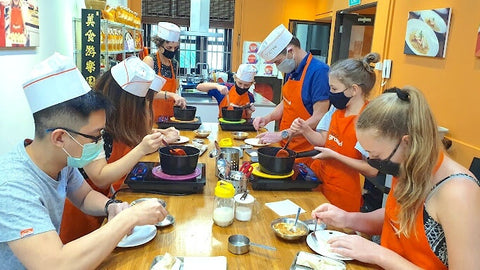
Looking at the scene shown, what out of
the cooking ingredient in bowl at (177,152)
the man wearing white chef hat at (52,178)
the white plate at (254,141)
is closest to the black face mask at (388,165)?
the man wearing white chef hat at (52,178)

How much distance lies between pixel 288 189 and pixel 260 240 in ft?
1.67

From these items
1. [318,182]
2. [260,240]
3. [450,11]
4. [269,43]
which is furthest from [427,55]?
[260,240]

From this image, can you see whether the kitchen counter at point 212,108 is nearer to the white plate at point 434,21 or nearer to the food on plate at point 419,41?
the food on plate at point 419,41

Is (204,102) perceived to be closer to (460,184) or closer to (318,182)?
(318,182)

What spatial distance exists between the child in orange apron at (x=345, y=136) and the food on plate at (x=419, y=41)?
1902 mm

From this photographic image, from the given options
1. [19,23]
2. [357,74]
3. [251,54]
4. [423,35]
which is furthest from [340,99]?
[251,54]

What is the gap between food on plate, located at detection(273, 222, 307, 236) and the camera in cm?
137

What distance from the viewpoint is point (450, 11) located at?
10.7 feet

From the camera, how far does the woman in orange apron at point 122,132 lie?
1.70 meters

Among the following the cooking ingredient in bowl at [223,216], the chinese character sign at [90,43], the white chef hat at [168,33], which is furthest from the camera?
the chinese character sign at [90,43]

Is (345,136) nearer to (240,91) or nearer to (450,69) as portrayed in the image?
(240,91)

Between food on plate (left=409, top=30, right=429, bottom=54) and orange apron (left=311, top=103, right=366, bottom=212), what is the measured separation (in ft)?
6.94

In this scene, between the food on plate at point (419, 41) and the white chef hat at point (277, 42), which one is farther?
the food on plate at point (419, 41)

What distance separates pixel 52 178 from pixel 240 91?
2463 millimetres
